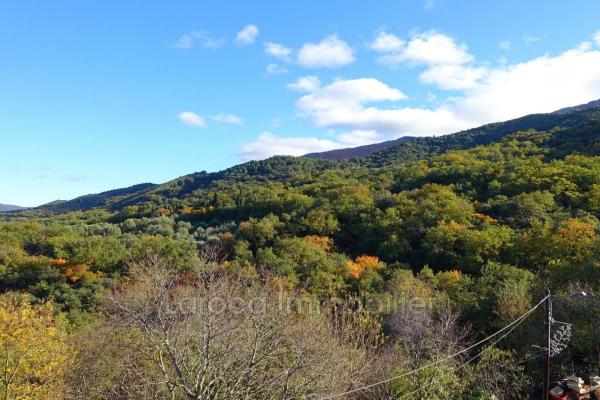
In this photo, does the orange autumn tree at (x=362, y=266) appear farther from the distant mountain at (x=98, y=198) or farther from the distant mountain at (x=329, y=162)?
the distant mountain at (x=98, y=198)

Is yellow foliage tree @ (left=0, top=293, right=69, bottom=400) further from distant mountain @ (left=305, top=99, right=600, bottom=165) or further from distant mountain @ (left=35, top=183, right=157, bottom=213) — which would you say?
distant mountain @ (left=35, top=183, right=157, bottom=213)

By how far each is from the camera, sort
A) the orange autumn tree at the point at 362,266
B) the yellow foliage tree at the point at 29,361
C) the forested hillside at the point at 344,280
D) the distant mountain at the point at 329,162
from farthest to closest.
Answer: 1. the distant mountain at the point at 329,162
2. the orange autumn tree at the point at 362,266
3. the yellow foliage tree at the point at 29,361
4. the forested hillside at the point at 344,280

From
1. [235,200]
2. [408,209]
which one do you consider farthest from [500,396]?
[235,200]

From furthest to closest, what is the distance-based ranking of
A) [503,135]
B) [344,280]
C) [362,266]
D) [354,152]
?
1. [354,152]
2. [503,135]
3. [362,266]
4. [344,280]

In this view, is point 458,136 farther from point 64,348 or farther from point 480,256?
point 64,348

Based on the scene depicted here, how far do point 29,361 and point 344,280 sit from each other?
20.4m

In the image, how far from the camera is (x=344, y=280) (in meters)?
31.6

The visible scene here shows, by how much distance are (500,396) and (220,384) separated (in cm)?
902

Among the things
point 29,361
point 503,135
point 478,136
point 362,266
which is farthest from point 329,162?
point 29,361

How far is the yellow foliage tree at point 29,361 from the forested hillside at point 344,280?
0.32 m

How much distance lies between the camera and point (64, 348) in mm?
17062

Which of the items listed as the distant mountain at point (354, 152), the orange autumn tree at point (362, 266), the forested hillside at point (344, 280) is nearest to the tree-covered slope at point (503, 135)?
the forested hillside at point (344, 280)

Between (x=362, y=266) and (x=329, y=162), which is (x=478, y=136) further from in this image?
(x=362, y=266)

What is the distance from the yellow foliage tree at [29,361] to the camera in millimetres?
15008
